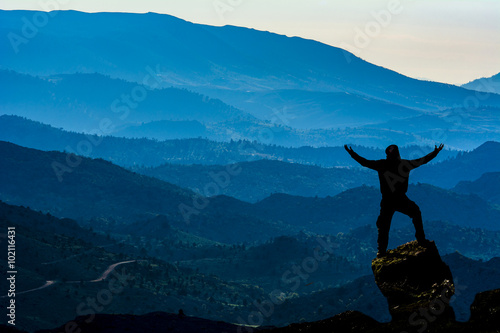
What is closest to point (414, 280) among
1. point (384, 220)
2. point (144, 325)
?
point (384, 220)

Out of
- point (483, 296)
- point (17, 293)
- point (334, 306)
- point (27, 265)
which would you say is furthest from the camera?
point (334, 306)

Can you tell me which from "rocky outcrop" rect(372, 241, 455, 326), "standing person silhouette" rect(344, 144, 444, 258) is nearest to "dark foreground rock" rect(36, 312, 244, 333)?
"rocky outcrop" rect(372, 241, 455, 326)

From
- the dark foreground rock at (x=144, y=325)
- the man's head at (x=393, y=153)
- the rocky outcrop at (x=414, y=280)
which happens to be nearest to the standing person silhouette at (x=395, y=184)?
the man's head at (x=393, y=153)

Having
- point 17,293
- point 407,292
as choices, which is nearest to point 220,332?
point 407,292

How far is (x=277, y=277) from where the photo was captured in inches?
5920

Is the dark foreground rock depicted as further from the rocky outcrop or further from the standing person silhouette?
the standing person silhouette

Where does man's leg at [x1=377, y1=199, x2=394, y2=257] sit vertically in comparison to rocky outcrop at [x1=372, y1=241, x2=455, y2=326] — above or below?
above

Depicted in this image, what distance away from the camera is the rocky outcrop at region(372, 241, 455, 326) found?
23.2 meters

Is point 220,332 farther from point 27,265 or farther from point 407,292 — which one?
point 27,265

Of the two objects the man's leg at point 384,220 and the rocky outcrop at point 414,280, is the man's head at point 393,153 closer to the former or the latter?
the man's leg at point 384,220

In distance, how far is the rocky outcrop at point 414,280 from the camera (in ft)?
76.2

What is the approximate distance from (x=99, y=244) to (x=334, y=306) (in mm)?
58576

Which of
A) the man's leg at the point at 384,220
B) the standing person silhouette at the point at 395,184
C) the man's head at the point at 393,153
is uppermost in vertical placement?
the man's head at the point at 393,153

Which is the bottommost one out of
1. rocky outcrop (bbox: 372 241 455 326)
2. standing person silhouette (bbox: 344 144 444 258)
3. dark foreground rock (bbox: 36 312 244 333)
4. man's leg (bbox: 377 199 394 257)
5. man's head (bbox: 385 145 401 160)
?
dark foreground rock (bbox: 36 312 244 333)
